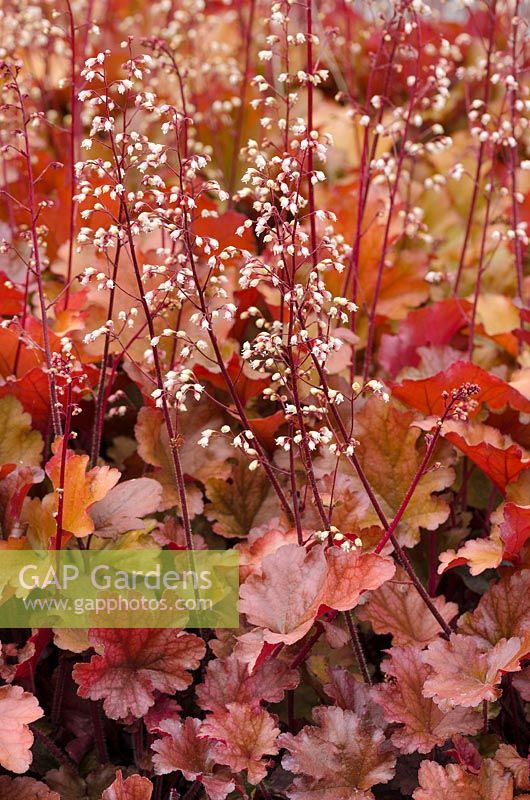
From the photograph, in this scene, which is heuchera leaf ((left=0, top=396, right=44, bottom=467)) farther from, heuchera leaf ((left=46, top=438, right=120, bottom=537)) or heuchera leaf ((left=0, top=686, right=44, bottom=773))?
heuchera leaf ((left=0, top=686, right=44, bottom=773))

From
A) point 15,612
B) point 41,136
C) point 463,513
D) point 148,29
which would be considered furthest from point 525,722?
point 148,29

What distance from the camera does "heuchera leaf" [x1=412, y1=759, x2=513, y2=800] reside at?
137 centimetres

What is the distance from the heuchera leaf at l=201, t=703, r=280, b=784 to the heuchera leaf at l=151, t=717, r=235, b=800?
0.08 feet

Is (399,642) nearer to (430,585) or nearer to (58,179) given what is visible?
(430,585)

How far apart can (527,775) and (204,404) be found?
1.02 metres

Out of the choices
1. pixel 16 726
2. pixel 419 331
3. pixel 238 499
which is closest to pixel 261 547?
pixel 238 499

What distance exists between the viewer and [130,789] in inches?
55.8

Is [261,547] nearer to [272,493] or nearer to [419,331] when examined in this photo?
[272,493]

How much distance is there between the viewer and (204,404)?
2039mm

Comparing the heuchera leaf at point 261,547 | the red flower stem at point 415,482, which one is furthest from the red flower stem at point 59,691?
the red flower stem at point 415,482

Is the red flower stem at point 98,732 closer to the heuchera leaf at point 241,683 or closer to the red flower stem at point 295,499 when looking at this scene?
the heuchera leaf at point 241,683

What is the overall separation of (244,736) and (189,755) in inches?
4.4

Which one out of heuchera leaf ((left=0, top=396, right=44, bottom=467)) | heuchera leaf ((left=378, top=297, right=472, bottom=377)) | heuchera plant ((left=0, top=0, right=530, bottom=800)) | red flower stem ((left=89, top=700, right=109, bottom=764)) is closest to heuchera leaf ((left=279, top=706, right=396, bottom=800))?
heuchera plant ((left=0, top=0, right=530, bottom=800))

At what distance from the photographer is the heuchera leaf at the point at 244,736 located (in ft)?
4.54
